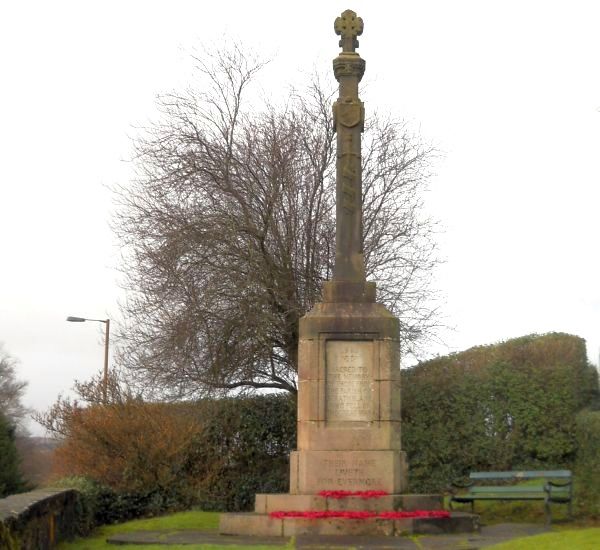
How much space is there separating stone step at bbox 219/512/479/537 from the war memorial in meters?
0.02

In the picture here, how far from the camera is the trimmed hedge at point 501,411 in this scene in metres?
19.4

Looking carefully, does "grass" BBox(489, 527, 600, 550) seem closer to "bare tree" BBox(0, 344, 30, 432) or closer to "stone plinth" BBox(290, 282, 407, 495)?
"stone plinth" BBox(290, 282, 407, 495)

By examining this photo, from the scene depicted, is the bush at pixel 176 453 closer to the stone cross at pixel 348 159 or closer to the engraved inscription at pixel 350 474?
the engraved inscription at pixel 350 474

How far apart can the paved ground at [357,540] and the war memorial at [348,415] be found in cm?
45

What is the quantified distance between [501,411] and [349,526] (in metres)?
7.04

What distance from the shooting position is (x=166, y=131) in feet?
75.3

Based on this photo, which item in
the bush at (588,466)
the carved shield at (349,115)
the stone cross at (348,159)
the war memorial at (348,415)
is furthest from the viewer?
the bush at (588,466)

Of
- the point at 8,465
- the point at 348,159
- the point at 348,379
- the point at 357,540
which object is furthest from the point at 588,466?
the point at 8,465

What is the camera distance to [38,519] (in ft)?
38.4

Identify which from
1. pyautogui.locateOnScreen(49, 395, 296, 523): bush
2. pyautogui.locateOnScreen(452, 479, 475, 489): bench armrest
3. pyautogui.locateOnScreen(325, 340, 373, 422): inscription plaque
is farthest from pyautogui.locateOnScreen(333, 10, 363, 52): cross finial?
pyautogui.locateOnScreen(452, 479, 475, 489): bench armrest

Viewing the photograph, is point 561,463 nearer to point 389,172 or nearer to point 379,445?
point 379,445

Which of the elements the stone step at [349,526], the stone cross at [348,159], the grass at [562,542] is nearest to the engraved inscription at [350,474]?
the stone step at [349,526]

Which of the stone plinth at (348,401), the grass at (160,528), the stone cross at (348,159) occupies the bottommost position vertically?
the grass at (160,528)

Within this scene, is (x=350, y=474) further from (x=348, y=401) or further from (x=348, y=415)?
(x=348, y=401)
